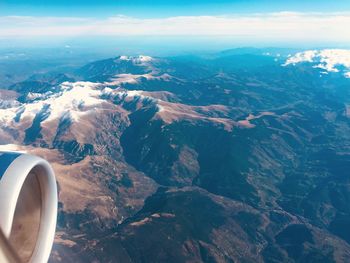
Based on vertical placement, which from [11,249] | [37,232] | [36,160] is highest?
[11,249]

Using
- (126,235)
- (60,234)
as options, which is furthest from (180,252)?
(60,234)

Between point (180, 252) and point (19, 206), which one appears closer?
point (19, 206)

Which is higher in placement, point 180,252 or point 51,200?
point 51,200

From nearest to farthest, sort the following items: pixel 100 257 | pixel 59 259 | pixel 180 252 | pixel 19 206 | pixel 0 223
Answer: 1. pixel 0 223
2. pixel 19 206
3. pixel 59 259
4. pixel 100 257
5. pixel 180 252

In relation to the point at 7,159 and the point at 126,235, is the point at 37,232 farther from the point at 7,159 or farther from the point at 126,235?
the point at 126,235

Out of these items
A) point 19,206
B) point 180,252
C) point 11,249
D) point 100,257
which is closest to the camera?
point 11,249

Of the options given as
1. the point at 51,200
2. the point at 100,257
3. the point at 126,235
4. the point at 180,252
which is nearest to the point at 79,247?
the point at 100,257
